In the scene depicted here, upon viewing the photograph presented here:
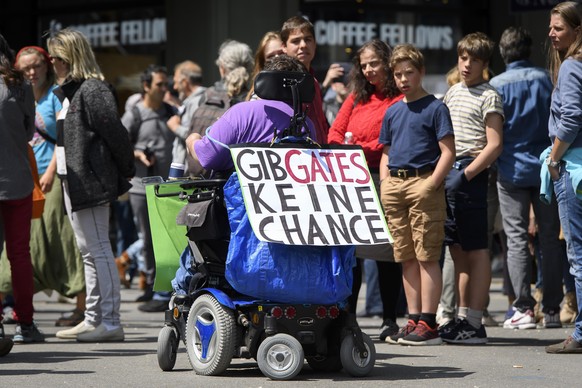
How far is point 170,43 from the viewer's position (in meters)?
15.2

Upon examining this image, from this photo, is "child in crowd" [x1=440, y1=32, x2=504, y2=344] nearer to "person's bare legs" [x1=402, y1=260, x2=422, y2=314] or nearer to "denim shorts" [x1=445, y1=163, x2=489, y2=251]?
"denim shorts" [x1=445, y1=163, x2=489, y2=251]

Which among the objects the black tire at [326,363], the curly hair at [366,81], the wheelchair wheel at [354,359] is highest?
the curly hair at [366,81]

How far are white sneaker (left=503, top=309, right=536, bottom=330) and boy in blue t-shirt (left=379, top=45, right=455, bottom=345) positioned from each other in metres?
1.24

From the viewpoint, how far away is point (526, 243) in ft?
32.1

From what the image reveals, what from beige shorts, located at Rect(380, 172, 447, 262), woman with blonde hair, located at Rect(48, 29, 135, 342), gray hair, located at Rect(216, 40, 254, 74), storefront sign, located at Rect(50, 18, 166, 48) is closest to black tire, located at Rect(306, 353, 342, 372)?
beige shorts, located at Rect(380, 172, 447, 262)

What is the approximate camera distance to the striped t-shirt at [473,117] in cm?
899

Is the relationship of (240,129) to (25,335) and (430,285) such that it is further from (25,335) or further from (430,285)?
(25,335)

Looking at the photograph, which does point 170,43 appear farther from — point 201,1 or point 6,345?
point 6,345

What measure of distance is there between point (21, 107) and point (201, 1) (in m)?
6.25

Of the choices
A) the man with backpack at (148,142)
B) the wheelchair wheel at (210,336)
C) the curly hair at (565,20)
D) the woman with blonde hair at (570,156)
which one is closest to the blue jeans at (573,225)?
the woman with blonde hair at (570,156)

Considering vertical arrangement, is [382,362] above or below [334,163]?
below

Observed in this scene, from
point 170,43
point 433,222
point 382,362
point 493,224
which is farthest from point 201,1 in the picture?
point 382,362

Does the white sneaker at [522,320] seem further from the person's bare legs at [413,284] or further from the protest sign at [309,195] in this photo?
the protest sign at [309,195]

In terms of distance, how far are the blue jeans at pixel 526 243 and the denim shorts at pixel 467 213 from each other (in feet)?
2.98
